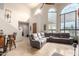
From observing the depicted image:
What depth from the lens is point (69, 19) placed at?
2.89 meters

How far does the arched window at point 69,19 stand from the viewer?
283 centimetres

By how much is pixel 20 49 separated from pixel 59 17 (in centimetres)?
140

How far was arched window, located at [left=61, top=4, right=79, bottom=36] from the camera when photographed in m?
2.83

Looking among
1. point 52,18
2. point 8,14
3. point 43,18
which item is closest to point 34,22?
point 43,18

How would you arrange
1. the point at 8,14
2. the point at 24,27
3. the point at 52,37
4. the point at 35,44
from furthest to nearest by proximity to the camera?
the point at 35,44, the point at 52,37, the point at 24,27, the point at 8,14

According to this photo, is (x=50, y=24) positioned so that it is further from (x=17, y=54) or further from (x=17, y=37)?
(x=17, y=54)

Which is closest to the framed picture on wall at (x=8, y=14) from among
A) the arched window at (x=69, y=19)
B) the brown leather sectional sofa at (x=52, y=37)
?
the brown leather sectional sofa at (x=52, y=37)

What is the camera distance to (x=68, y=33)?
2996mm

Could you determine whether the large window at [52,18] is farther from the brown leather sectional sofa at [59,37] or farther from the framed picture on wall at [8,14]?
the framed picture on wall at [8,14]

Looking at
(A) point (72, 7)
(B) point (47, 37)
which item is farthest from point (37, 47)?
(A) point (72, 7)

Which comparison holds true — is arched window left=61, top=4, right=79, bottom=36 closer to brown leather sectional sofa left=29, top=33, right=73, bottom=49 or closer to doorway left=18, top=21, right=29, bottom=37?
brown leather sectional sofa left=29, top=33, right=73, bottom=49

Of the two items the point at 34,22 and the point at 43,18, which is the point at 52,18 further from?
the point at 34,22

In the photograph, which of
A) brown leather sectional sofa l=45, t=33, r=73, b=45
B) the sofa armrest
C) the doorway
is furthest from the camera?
the sofa armrest

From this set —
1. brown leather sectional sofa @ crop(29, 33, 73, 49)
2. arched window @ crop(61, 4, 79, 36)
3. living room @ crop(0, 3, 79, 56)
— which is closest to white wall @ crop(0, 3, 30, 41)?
living room @ crop(0, 3, 79, 56)
